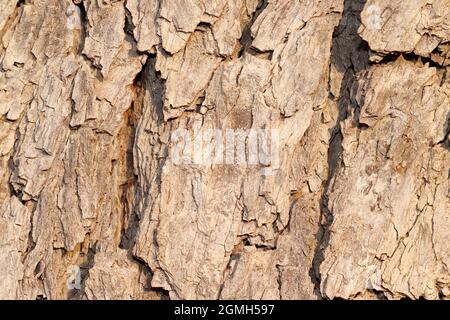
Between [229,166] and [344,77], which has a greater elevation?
[344,77]

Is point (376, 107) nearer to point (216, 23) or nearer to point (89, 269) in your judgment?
point (216, 23)

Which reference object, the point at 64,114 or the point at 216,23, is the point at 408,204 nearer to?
the point at 216,23

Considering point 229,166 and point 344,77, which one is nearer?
point 229,166

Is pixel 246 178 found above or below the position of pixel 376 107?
below

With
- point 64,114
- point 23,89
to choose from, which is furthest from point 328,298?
point 23,89

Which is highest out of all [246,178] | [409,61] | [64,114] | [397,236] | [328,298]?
[409,61]

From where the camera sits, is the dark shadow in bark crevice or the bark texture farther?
the dark shadow in bark crevice

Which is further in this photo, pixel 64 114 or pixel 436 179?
pixel 64 114

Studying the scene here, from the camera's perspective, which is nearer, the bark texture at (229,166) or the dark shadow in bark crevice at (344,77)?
the bark texture at (229,166)
